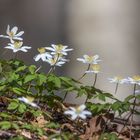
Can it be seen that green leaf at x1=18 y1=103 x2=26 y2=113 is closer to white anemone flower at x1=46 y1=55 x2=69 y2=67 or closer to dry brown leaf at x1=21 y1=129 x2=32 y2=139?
dry brown leaf at x1=21 y1=129 x2=32 y2=139

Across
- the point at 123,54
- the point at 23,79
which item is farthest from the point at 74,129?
the point at 123,54

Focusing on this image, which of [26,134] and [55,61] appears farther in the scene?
[55,61]

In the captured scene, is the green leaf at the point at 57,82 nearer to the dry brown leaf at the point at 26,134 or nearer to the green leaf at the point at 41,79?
Result: the green leaf at the point at 41,79

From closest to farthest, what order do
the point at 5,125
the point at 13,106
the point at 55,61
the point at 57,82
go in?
the point at 5,125, the point at 13,106, the point at 57,82, the point at 55,61

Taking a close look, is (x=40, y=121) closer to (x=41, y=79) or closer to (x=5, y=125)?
(x=41, y=79)

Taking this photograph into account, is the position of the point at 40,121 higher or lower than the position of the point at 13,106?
lower

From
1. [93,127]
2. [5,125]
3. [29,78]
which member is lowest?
[93,127]

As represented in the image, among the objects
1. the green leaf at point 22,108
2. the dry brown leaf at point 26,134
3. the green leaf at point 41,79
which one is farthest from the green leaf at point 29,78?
the dry brown leaf at point 26,134

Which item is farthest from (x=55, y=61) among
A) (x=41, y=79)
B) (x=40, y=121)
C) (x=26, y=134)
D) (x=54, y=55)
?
(x=26, y=134)

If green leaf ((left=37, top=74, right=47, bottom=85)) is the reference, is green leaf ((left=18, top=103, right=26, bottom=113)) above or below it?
below

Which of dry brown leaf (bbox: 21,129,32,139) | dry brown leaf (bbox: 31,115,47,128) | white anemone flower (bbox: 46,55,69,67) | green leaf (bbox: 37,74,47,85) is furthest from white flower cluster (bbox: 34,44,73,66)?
dry brown leaf (bbox: 21,129,32,139)

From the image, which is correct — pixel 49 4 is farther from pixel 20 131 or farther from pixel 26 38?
pixel 20 131

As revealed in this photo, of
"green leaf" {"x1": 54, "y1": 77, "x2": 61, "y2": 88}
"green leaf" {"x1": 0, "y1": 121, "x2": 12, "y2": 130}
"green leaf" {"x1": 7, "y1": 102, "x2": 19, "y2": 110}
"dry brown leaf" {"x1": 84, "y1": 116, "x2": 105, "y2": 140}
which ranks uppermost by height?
"green leaf" {"x1": 54, "y1": 77, "x2": 61, "y2": 88}
